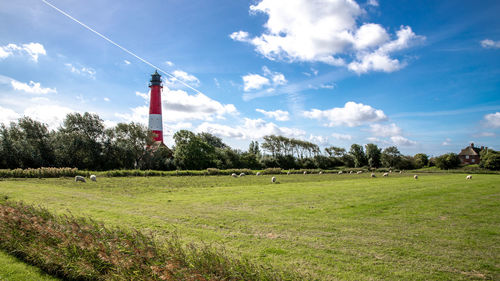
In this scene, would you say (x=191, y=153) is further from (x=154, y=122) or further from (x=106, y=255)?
(x=106, y=255)

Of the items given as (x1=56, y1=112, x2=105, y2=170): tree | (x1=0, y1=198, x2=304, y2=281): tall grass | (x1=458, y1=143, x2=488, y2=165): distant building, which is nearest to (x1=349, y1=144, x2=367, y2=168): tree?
(x1=458, y1=143, x2=488, y2=165): distant building

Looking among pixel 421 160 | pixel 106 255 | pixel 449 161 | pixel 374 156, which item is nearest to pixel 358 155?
pixel 374 156

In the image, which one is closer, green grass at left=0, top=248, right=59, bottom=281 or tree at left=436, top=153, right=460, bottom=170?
green grass at left=0, top=248, right=59, bottom=281

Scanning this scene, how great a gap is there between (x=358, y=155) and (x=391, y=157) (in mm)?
11247

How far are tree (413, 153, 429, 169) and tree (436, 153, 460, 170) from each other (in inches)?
→ 575

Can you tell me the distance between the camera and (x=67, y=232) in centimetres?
762

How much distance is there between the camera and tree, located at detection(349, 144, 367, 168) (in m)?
99.2

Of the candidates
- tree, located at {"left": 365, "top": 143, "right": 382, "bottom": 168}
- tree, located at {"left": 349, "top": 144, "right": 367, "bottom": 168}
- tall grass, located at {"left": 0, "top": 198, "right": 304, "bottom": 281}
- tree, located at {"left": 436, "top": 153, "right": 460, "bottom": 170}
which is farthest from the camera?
tree, located at {"left": 349, "top": 144, "right": 367, "bottom": 168}

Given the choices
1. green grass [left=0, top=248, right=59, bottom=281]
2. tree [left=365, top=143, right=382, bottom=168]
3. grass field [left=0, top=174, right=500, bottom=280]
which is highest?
tree [left=365, top=143, right=382, bottom=168]

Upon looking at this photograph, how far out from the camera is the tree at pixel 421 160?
307 ft

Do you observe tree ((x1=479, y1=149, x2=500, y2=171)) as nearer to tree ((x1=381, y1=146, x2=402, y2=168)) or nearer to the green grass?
tree ((x1=381, y1=146, x2=402, y2=168))

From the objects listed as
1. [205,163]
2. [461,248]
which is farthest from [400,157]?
[461,248]

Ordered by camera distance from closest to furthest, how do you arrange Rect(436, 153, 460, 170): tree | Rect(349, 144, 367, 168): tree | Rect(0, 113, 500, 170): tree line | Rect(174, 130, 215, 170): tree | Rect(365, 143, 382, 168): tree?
Rect(0, 113, 500, 170): tree line
Rect(174, 130, 215, 170): tree
Rect(436, 153, 460, 170): tree
Rect(365, 143, 382, 168): tree
Rect(349, 144, 367, 168): tree

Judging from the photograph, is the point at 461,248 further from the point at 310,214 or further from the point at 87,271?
the point at 87,271
